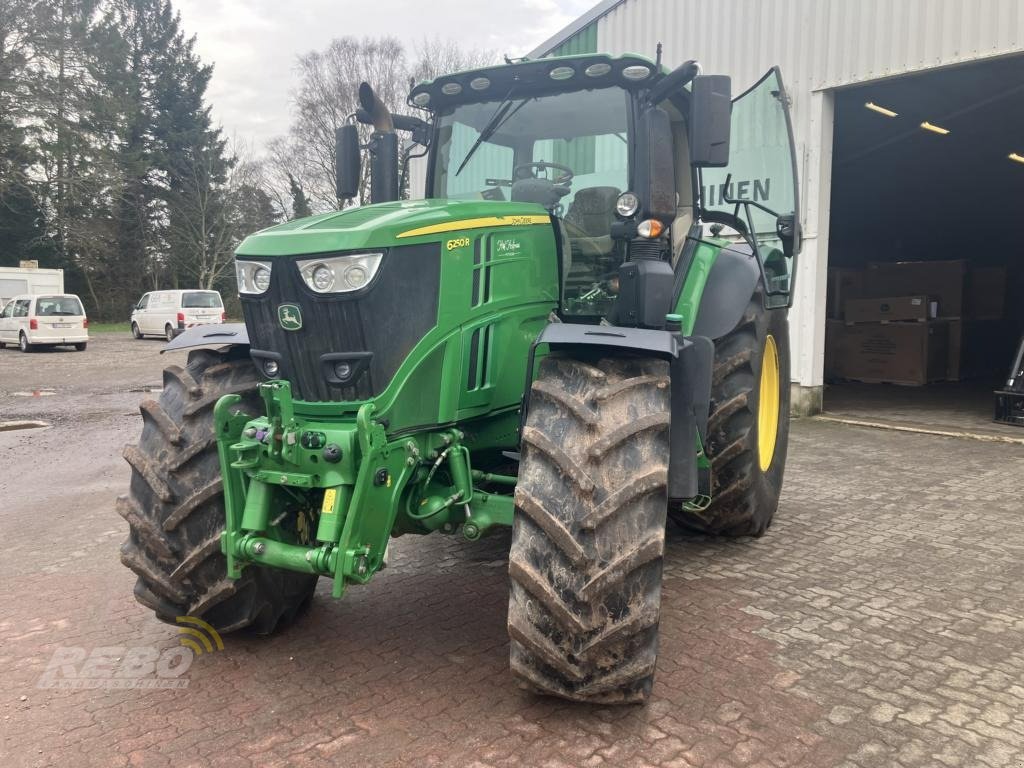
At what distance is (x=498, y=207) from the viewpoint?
11.9 ft

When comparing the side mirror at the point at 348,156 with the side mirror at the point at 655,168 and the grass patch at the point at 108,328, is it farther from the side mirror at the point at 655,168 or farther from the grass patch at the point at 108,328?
the grass patch at the point at 108,328

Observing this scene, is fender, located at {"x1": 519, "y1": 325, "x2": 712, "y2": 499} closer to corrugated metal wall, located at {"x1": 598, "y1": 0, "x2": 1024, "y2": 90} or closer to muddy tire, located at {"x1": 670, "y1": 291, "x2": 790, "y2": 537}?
muddy tire, located at {"x1": 670, "y1": 291, "x2": 790, "y2": 537}

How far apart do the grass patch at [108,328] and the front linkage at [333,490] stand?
33108 millimetres

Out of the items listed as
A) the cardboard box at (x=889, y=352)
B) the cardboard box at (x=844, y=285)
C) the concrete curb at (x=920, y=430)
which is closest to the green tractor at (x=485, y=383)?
the concrete curb at (x=920, y=430)

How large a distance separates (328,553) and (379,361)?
71cm

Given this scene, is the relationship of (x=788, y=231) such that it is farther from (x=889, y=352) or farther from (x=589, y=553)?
(x=889, y=352)

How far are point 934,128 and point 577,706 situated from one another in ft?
38.6

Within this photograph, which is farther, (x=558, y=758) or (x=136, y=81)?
(x=136, y=81)

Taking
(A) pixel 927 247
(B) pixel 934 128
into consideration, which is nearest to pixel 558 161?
(B) pixel 934 128

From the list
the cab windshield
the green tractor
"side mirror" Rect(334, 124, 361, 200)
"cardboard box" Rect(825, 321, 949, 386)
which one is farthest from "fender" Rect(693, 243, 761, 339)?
"cardboard box" Rect(825, 321, 949, 386)

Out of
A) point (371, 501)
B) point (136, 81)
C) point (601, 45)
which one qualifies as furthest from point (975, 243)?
point (136, 81)

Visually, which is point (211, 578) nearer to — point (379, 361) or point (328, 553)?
point (328, 553)

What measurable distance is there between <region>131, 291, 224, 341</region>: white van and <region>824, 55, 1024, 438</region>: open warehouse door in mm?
18052

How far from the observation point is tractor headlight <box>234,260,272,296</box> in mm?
3213
